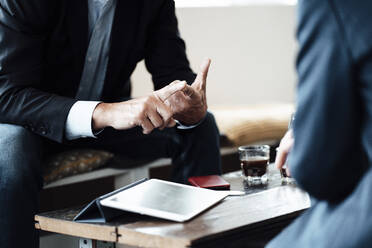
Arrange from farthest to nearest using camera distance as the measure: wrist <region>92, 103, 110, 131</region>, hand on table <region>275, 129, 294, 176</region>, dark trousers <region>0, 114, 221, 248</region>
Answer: wrist <region>92, 103, 110, 131</region>, dark trousers <region>0, 114, 221, 248</region>, hand on table <region>275, 129, 294, 176</region>

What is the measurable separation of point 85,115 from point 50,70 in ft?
1.05

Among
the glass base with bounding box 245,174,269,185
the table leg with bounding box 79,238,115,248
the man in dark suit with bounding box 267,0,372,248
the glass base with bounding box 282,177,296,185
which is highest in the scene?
the man in dark suit with bounding box 267,0,372,248

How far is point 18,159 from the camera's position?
4.85 feet

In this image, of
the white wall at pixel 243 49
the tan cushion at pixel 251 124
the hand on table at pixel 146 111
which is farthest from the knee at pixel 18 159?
the white wall at pixel 243 49

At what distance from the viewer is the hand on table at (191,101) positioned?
165 cm

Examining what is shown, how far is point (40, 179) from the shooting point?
1539 mm

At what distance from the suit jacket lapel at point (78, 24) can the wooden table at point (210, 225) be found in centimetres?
71

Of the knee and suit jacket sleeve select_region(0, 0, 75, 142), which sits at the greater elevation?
suit jacket sleeve select_region(0, 0, 75, 142)

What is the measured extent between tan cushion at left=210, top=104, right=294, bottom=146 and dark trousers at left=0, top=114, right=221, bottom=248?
23.0 inches

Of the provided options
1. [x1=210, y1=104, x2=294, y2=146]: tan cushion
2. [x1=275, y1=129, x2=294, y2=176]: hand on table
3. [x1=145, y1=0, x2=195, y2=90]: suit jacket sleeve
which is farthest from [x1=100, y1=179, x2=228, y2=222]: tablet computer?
[x1=210, y1=104, x2=294, y2=146]: tan cushion

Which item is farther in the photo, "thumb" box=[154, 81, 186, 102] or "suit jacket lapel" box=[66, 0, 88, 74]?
"suit jacket lapel" box=[66, 0, 88, 74]

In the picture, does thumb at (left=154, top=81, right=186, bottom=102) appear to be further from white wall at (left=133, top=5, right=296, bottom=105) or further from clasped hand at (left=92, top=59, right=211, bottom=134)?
white wall at (left=133, top=5, right=296, bottom=105)

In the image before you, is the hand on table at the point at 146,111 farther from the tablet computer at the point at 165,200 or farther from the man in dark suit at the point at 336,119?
the man in dark suit at the point at 336,119

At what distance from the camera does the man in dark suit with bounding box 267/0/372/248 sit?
0.67 m
